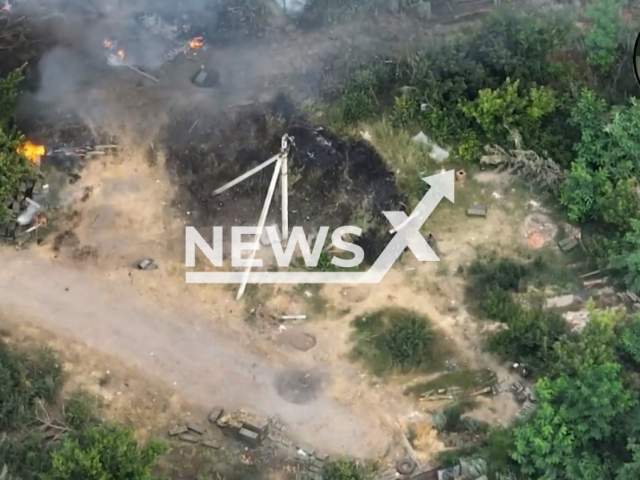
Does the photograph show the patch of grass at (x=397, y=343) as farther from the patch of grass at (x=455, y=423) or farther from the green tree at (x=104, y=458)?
the green tree at (x=104, y=458)

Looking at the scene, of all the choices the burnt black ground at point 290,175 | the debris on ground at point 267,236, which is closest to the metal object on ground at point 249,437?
the debris on ground at point 267,236

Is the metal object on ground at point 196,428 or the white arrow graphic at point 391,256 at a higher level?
the white arrow graphic at point 391,256

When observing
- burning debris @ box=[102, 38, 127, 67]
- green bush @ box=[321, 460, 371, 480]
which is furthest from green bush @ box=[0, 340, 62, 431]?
burning debris @ box=[102, 38, 127, 67]

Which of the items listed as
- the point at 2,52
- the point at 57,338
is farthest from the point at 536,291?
the point at 2,52

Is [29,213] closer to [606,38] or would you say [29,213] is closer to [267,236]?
[267,236]

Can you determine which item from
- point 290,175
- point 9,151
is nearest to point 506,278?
point 290,175

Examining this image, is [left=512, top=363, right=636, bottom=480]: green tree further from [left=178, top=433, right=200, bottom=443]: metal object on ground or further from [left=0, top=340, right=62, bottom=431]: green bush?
[left=0, top=340, right=62, bottom=431]: green bush

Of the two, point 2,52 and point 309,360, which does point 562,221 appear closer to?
point 309,360
